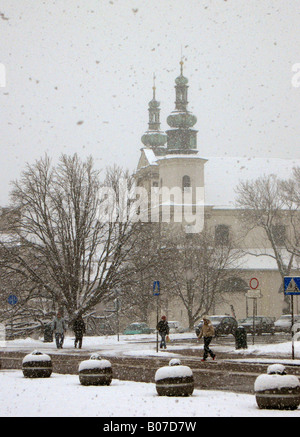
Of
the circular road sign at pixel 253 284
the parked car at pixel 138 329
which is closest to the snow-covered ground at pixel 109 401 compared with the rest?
the circular road sign at pixel 253 284

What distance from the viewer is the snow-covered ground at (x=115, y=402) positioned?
12.3 m

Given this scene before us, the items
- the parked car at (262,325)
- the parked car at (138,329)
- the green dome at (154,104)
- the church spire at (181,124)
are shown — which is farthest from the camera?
the green dome at (154,104)

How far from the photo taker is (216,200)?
78250 mm

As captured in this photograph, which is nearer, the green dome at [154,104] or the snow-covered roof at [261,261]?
the snow-covered roof at [261,261]

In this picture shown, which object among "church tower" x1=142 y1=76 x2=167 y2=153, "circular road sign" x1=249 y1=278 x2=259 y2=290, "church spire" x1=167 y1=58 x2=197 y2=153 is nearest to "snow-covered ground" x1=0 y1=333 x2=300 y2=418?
"circular road sign" x1=249 y1=278 x2=259 y2=290

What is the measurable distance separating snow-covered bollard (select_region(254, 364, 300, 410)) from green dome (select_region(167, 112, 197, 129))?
2487 inches

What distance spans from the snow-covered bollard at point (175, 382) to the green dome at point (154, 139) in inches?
3147

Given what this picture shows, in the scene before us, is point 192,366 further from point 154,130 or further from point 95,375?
point 154,130

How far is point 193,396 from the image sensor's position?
14875mm

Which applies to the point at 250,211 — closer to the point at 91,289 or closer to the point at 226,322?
the point at 226,322

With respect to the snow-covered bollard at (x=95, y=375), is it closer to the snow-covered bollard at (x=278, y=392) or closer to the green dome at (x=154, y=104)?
the snow-covered bollard at (x=278, y=392)

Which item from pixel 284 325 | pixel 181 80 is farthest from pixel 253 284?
pixel 181 80

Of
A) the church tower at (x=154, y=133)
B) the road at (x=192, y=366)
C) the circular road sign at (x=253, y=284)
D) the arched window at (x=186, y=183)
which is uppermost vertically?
the church tower at (x=154, y=133)

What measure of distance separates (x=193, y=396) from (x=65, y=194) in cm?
2978
